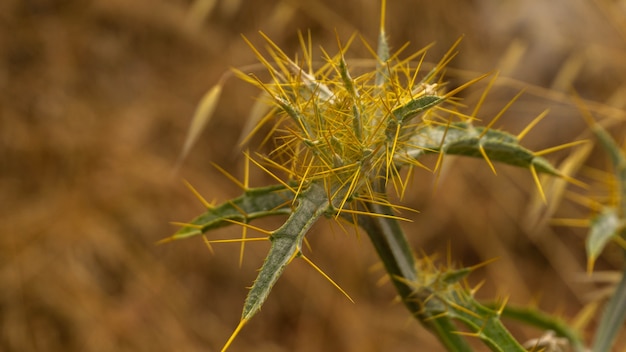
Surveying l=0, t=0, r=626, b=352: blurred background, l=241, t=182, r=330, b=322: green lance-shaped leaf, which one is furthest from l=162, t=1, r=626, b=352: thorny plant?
l=0, t=0, r=626, b=352: blurred background

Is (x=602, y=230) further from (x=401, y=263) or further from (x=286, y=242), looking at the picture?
(x=286, y=242)

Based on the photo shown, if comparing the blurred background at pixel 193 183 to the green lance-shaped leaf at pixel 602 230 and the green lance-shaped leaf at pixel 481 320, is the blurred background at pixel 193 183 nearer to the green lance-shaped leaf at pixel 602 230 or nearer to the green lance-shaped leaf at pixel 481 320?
the green lance-shaped leaf at pixel 602 230

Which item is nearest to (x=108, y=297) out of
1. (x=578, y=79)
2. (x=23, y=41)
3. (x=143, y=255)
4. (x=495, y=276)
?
(x=143, y=255)

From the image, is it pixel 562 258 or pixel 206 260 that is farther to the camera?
pixel 562 258

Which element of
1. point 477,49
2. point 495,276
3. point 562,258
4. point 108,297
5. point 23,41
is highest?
point 477,49

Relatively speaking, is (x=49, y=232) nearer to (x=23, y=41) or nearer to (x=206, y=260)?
(x=206, y=260)

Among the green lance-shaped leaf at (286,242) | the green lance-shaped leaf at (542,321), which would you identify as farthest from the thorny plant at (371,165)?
the green lance-shaped leaf at (542,321)

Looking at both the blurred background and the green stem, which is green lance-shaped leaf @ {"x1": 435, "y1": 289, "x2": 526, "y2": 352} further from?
the blurred background
